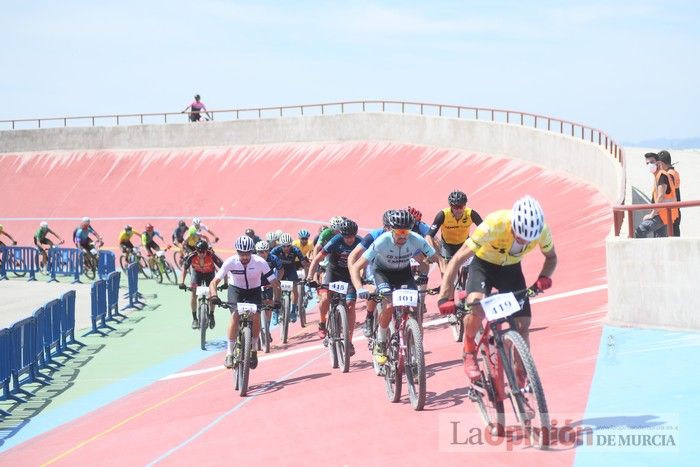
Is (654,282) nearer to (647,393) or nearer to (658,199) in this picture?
(658,199)

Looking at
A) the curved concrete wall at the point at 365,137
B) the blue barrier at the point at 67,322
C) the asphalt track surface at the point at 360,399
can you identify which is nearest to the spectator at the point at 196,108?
the curved concrete wall at the point at 365,137

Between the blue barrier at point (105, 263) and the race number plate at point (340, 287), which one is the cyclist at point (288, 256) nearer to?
the race number plate at point (340, 287)

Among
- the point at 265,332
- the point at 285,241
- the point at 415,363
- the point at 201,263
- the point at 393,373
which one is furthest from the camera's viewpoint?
the point at 201,263

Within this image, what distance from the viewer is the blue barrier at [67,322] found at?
18486mm

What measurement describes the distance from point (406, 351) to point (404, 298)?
0.48 meters

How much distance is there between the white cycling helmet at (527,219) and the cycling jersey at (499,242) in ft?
1.17

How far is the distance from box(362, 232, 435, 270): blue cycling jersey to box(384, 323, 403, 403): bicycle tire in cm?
71

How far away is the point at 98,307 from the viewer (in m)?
21.4

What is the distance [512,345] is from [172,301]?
18.7 m

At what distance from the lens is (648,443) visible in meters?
7.48

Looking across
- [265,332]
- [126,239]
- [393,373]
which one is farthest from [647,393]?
[126,239]

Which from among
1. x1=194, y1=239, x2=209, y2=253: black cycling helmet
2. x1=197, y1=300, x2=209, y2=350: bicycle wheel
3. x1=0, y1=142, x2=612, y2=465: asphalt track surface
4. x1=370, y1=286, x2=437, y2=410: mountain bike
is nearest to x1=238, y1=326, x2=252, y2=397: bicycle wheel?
x1=0, y1=142, x2=612, y2=465: asphalt track surface

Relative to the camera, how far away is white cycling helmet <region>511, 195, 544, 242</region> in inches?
281

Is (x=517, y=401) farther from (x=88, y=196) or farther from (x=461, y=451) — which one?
(x=88, y=196)
